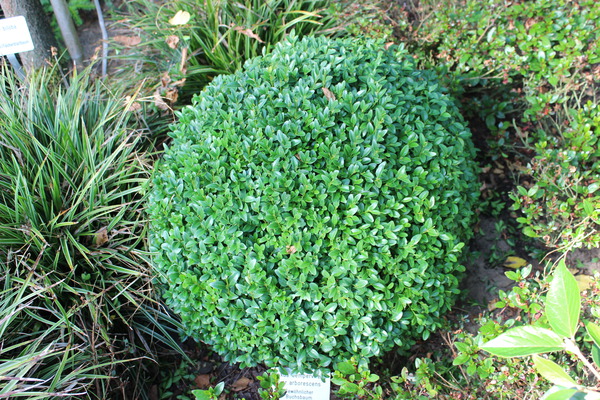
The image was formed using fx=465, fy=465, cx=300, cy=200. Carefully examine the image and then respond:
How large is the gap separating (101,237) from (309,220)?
1.19m

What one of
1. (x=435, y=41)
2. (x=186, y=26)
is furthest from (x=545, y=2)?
(x=186, y=26)

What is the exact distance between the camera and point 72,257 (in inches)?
95.9

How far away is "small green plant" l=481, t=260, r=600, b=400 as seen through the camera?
3.51ft

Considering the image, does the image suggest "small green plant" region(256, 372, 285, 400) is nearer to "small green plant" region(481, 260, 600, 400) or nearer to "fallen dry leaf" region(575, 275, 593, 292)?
"small green plant" region(481, 260, 600, 400)

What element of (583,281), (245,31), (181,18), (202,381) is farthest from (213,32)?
(583,281)

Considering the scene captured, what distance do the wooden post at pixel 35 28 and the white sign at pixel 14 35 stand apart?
17.9 inches

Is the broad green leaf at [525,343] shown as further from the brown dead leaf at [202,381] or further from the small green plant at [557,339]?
the brown dead leaf at [202,381]

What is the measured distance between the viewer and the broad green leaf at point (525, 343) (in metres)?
1.08

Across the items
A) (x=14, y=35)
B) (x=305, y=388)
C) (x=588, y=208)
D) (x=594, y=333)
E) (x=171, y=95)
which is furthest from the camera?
(x=171, y=95)

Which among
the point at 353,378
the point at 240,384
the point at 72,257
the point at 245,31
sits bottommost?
the point at 240,384

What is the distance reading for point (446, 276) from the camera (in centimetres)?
219

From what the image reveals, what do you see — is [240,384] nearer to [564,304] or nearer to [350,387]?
[350,387]

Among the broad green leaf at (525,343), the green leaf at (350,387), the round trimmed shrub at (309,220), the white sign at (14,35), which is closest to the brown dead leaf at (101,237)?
the round trimmed shrub at (309,220)

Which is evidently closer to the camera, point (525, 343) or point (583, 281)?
point (525, 343)
